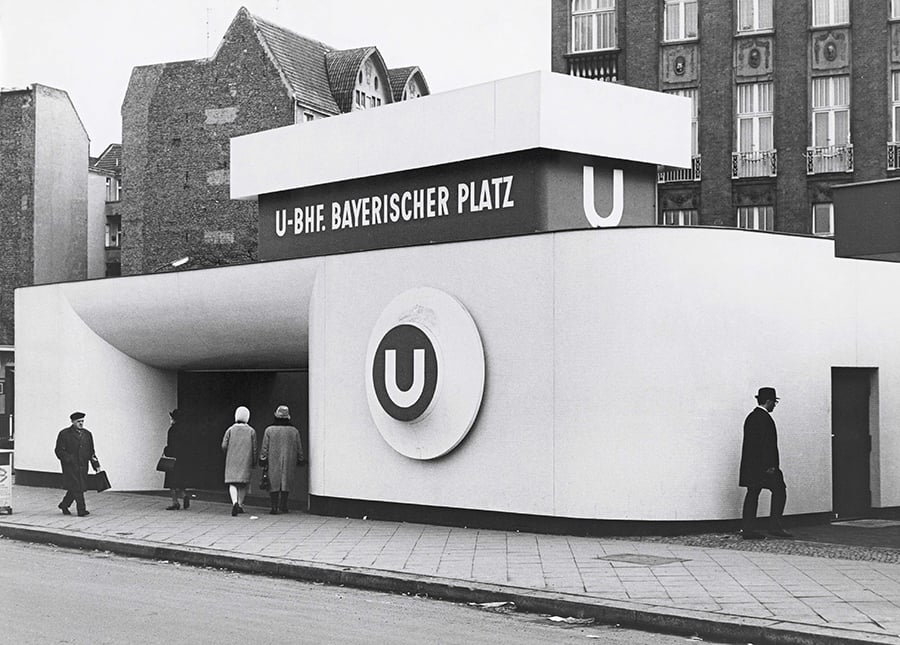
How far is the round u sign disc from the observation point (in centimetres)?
1623

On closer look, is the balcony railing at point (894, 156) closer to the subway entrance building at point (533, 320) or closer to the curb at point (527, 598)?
the subway entrance building at point (533, 320)

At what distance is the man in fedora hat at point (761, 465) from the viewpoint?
14586 mm

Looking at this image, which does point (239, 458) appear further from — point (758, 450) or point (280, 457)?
point (758, 450)

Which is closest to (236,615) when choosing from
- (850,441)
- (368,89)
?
(850,441)

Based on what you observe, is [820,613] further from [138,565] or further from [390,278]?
[390,278]

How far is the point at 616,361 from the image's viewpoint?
15.0m

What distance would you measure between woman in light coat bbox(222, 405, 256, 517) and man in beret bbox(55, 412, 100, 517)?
195 centimetres

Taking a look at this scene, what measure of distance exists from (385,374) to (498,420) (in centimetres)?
204

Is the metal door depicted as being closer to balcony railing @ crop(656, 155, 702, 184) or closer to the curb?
the curb

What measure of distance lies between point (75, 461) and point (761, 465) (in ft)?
32.9

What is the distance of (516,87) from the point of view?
1670cm

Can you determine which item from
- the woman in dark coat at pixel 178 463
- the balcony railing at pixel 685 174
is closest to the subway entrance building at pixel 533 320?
the woman in dark coat at pixel 178 463

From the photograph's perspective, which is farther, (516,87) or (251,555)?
(516,87)

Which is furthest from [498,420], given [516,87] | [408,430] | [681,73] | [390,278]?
[681,73]
